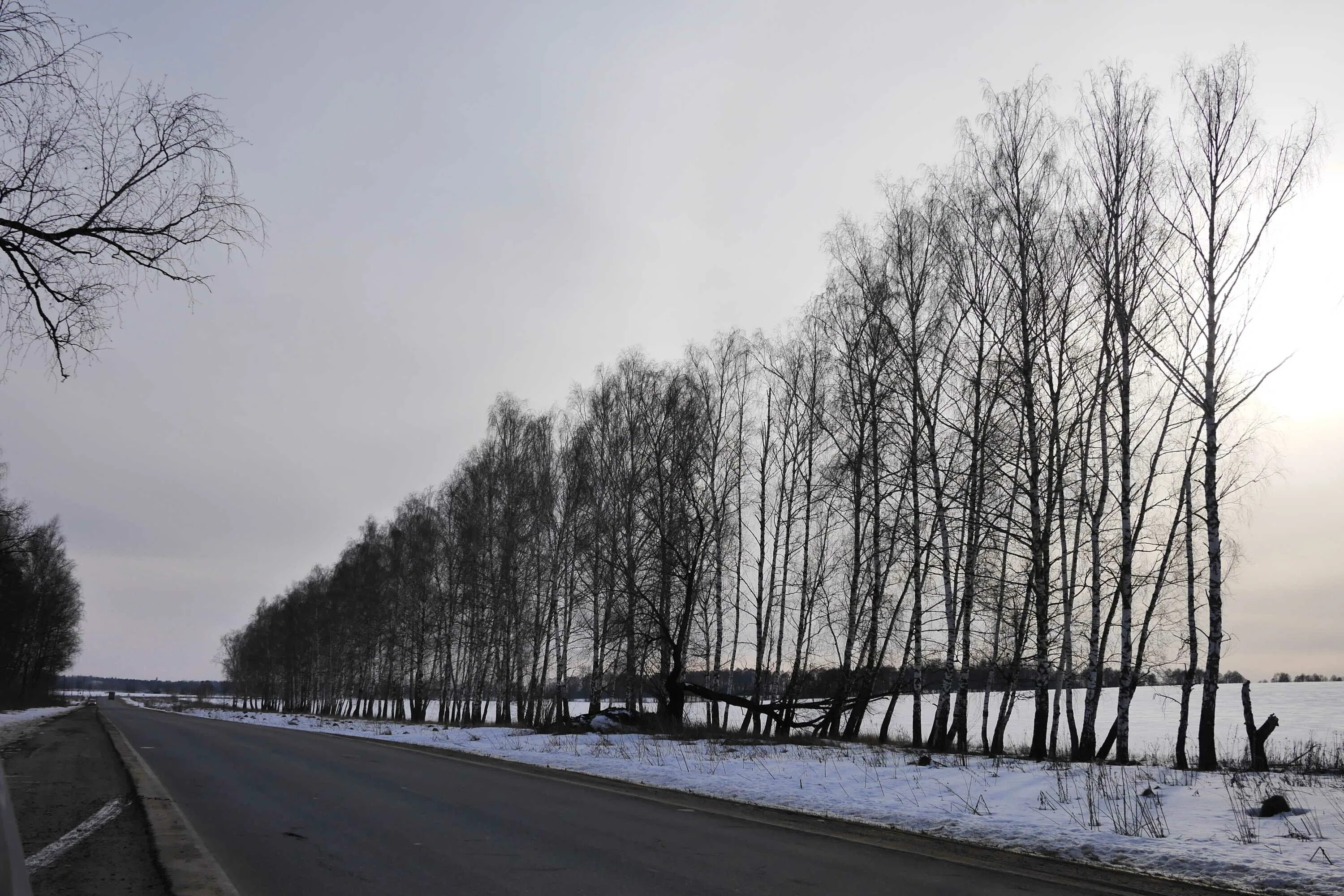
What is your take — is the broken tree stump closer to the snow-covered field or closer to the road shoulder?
the snow-covered field

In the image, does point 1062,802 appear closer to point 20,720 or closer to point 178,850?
point 178,850

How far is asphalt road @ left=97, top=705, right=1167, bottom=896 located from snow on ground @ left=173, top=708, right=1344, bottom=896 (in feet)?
5.42

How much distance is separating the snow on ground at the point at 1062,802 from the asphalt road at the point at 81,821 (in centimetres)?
742

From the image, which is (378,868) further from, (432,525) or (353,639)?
(353,639)

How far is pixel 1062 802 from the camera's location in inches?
415

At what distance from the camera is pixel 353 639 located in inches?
2525

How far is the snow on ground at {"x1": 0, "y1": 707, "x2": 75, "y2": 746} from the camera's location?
22.0m

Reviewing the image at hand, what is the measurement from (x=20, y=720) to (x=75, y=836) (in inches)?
1309

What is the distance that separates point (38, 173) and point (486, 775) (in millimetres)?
10915

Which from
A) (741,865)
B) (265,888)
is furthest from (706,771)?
(265,888)

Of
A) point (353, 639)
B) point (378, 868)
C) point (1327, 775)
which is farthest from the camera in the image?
point (353, 639)

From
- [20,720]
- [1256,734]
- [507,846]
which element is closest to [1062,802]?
[1256,734]

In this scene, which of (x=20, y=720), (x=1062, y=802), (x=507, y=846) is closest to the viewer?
(x=507, y=846)

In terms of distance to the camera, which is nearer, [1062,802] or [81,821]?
[81,821]
